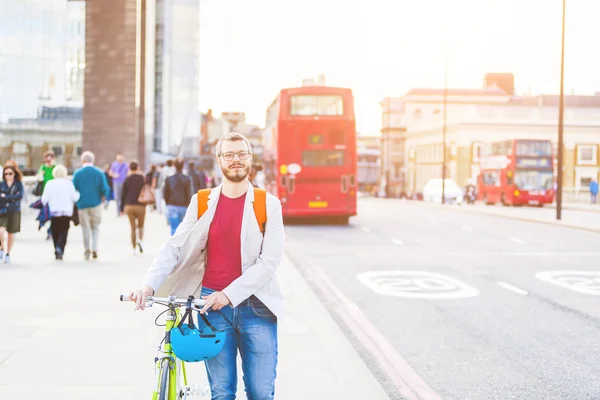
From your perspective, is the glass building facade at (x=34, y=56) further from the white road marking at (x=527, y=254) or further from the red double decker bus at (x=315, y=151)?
the white road marking at (x=527, y=254)

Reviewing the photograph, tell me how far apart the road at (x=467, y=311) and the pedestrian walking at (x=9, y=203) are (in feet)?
15.1

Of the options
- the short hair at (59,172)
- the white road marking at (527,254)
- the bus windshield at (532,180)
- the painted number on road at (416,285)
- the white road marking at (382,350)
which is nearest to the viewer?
the white road marking at (382,350)

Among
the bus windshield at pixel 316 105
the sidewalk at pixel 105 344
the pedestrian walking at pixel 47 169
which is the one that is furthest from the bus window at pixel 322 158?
the sidewalk at pixel 105 344

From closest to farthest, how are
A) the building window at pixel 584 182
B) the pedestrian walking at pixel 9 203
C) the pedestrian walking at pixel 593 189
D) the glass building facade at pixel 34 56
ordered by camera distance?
the pedestrian walking at pixel 9 203
the glass building facade at pixel 34 56
the pedestrian walking at pixel 593 189
the building window at pixel 584 182

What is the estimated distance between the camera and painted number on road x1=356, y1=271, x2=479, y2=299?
10781 millimetres

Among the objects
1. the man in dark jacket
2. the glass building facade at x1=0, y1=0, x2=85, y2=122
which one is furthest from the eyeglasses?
the glass building facade at x1=0, y1=0, x2=85, y2=122

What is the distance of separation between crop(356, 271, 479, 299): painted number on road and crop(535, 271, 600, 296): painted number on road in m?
1.38

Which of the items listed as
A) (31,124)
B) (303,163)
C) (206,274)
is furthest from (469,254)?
(31,124)

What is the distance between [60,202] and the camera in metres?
13.1

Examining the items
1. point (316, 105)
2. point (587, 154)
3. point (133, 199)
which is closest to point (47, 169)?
point (133, 199)

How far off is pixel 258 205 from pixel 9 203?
33.2 feet

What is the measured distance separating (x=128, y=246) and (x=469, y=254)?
21.8 ft

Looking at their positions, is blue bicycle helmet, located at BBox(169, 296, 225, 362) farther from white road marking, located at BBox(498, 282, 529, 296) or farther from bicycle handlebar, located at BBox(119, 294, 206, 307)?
white road marking, located at BBox(498, 282, 529, 296)

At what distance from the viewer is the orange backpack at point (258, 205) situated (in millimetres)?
3881
